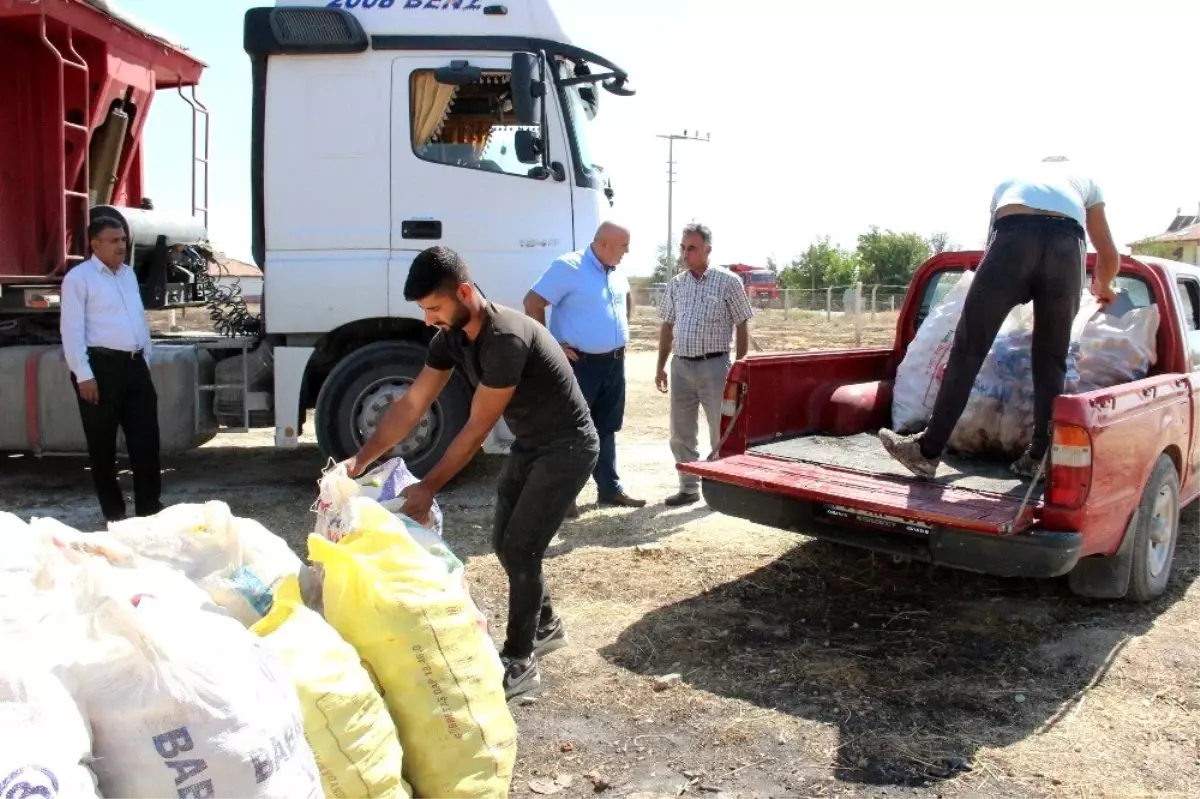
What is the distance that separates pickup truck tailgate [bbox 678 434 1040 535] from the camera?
159 inches

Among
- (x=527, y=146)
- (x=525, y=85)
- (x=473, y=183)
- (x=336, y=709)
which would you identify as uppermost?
(x=525, y=85)

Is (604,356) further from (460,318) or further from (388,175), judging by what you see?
(460,318)

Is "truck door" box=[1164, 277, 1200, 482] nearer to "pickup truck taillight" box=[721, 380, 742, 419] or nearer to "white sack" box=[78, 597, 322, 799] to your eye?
"pickup truck taillight" box=[721, 380, 742, 419]

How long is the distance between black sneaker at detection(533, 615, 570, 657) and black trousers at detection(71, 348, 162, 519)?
10.9 feet

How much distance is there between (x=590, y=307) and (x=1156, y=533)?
3.17 m

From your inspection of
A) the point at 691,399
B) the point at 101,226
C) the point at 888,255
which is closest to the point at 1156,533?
the point at 691,399

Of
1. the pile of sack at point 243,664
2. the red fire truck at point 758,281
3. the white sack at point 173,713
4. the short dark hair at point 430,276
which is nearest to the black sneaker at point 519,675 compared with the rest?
the pile of sack at point 243,664

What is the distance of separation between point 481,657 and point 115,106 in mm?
6234

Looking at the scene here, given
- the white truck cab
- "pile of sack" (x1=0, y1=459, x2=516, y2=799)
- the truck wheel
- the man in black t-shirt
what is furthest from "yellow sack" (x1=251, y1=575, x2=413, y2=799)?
the white truck cab

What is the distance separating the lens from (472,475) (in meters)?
7.83

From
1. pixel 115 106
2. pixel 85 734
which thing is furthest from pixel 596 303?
pixel 85 734

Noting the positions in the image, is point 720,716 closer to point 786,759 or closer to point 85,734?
point 786,759

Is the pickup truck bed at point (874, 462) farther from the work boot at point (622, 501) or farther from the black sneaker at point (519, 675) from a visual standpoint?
the black sneaker at point (519, 675)

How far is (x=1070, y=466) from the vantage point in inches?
154
